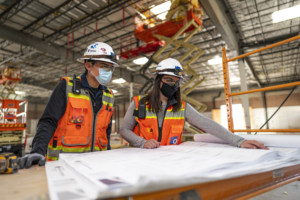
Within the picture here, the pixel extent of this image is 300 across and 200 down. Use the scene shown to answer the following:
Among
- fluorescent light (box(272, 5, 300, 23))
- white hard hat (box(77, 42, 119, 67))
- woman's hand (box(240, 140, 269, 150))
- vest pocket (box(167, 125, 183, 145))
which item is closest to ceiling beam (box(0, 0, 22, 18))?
white hard hat (box(77, 42, 119, 67))

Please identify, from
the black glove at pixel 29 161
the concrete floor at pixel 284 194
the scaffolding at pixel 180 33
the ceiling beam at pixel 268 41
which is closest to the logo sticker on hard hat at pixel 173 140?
the concrete floor at pixel 284 194

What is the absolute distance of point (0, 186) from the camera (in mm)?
756

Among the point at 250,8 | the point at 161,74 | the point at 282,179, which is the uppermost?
the point at 250,8

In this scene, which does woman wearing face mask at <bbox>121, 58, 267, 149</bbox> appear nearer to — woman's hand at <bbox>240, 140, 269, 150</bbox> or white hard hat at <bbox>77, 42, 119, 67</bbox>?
woman's hand at <bbox>240, 140, 269, 150</bbox>

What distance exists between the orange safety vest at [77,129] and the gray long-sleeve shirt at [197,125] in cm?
32

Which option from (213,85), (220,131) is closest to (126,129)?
(220,131)

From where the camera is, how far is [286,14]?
8609 millimetres

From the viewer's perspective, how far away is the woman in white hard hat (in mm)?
1798

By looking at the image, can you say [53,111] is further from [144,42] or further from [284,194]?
[144,42]

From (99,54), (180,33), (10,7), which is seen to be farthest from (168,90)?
(10,7)

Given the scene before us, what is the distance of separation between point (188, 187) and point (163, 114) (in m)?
1.60

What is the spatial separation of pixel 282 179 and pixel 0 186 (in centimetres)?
146

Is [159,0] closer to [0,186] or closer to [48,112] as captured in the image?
[48,112]

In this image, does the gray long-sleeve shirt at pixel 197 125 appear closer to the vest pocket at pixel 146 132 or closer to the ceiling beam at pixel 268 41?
the vest pocket at pixel 146 132
